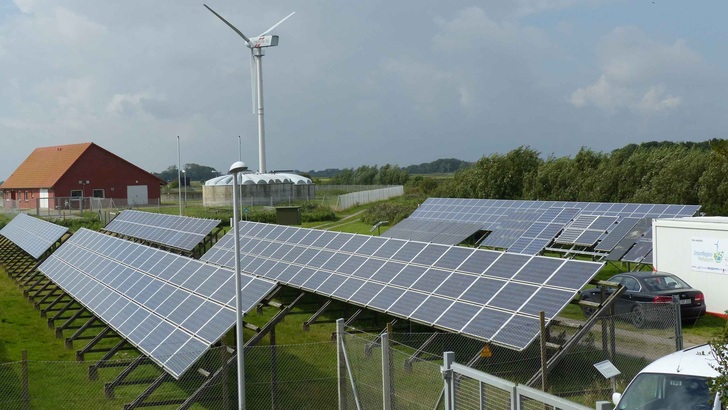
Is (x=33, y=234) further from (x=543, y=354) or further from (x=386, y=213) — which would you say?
(x=543, y=354)

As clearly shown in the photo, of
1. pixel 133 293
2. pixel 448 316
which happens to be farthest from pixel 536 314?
pixel 133 293

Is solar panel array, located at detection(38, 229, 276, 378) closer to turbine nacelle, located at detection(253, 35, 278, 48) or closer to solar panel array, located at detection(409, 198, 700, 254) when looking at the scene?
solar panel array, located at detection(409, 198, 700, 254)

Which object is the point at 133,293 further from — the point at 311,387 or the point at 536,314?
the point at 536,314

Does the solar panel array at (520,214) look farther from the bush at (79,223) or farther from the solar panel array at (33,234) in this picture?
the bush at (79,223)

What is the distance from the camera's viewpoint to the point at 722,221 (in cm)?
2222

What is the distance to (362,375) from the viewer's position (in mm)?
13156

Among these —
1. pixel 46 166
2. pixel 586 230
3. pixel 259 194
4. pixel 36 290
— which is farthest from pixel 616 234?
pixel 46 166

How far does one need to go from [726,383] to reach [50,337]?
1814 cm

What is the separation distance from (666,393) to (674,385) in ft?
0.44

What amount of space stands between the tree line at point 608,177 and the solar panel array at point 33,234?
106 feet

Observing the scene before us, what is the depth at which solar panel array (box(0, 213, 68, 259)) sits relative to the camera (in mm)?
34000

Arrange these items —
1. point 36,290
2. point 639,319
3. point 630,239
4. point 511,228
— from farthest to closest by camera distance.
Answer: point 511,228 < point 630,239 < point 36,290 < point 639,319

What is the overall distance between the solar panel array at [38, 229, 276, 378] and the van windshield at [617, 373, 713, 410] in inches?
272

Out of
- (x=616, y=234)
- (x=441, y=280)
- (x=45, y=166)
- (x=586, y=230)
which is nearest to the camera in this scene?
(x=441, y=280)
